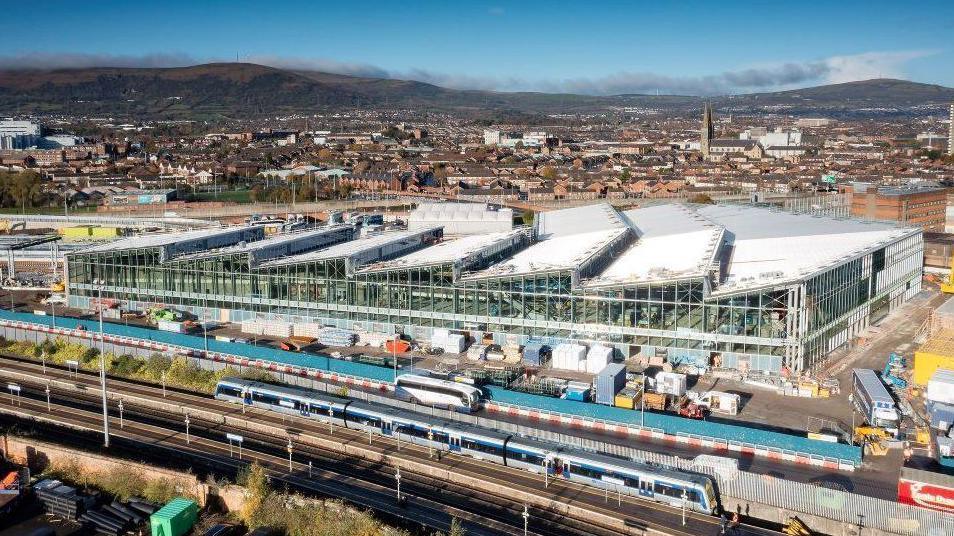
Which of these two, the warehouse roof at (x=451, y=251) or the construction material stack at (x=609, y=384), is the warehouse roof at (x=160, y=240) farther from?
the construction material stack at (x=609, y=384)

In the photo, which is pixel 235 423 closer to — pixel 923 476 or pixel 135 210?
pixel 923 476

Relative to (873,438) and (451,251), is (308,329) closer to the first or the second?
(451,251)

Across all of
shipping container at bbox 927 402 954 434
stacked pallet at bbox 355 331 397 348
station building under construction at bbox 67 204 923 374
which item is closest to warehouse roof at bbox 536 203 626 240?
station building under construction at bbox 67 204 923 374

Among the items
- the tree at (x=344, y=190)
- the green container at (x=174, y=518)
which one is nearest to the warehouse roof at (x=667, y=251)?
the green container at (x=174, y=518)

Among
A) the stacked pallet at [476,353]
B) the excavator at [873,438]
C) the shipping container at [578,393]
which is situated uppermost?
the stacked pallet at [476,353]

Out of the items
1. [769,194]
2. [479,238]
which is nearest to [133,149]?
[769,194]
